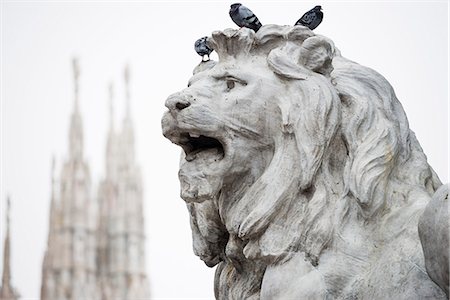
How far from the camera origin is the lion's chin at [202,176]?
4.71 meters

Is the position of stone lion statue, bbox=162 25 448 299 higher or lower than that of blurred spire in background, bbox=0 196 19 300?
higher

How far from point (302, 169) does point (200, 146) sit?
47 centimetres

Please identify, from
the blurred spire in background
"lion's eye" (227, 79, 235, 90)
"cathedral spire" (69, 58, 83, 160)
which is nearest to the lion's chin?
"lion's eye" (227, 79, 235, 90)

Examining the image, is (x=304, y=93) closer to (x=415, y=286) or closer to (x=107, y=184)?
(x=415, y=286)

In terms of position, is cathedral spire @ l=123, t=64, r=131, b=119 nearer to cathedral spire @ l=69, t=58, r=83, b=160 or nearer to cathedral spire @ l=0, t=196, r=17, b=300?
cathedral spire @ l=69, t=58, r=83, b=160

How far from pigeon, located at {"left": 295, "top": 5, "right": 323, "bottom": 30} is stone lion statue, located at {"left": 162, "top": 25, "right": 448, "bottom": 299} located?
0.24m

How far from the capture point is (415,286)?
14.3 ft

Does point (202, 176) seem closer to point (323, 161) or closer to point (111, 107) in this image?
point (323, 161)

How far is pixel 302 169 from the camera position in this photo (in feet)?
15.2

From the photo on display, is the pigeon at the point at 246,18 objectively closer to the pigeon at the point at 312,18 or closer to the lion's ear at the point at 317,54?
the pigeon at the point at 312,18

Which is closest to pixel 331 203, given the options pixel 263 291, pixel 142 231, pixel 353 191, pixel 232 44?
pixel 353 191

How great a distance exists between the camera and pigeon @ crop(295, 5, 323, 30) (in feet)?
16.9

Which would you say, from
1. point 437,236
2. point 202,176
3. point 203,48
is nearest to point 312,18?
point 203,48

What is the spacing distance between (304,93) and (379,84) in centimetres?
33
